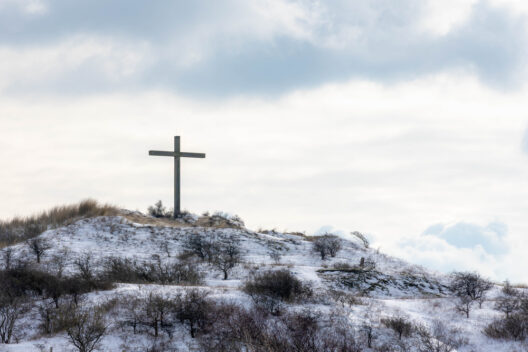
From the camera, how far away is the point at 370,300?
18.4 meters

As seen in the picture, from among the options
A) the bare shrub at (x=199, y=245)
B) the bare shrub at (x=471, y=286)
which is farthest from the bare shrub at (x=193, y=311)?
the bare shrub at (x=471, y=286)

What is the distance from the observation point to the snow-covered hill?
1443 centimetres

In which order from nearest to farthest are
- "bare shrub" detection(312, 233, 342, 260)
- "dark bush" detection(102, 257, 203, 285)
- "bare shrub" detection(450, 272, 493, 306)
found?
1. "bare shrub" detection(450, 272, 493, 306)
2. "dark bush" detection(102, 257, 203, 285)
3. "bare shrub" detection(312, 233, 342, 260)

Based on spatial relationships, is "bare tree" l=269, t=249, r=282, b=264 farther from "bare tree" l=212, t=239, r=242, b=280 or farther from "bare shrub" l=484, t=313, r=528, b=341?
"bare shrub" l=484, t=313, r=528, b=341

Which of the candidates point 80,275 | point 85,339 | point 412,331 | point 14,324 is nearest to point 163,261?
point 80,275

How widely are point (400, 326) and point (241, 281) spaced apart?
7.75 metres

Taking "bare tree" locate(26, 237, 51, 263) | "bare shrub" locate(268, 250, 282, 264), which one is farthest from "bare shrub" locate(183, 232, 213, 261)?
"bare tree" locate(26, 237, 51, 263)

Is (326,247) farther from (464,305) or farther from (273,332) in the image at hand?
(273,332)

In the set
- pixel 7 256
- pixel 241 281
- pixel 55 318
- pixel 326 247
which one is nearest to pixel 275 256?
pixel 326 247

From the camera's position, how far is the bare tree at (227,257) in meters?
22.5

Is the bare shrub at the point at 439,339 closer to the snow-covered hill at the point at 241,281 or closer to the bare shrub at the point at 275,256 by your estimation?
the snow-covered hill at the point at 241,281

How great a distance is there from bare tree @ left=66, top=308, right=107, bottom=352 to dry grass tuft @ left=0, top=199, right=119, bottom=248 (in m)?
17.1

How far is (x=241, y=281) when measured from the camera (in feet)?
67.0

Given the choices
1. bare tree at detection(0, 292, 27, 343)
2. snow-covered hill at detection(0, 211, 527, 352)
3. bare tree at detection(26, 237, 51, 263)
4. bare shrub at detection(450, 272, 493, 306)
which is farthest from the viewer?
bare tree at detection(26, 237, 51, 263)
